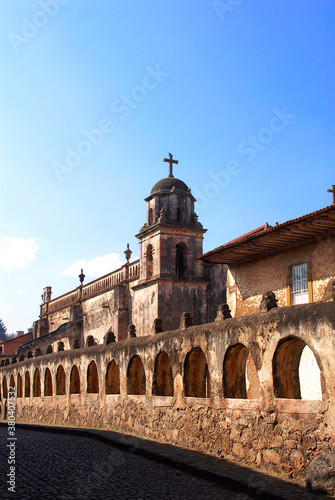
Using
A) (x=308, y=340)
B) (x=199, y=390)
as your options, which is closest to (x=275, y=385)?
(x=308, y=340)

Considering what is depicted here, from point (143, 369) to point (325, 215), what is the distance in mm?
5894

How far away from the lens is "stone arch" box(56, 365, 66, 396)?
798 inches

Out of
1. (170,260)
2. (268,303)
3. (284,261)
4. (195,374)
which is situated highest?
(170,260)

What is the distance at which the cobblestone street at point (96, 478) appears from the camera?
7.15m

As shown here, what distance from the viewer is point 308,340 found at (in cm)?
802

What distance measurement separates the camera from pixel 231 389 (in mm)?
10250

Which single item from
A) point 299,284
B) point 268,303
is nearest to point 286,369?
point 268,303

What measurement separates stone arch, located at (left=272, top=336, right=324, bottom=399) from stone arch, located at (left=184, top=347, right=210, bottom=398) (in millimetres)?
2817

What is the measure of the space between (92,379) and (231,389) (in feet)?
26.0

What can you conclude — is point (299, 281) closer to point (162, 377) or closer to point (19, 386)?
point (162, 377)

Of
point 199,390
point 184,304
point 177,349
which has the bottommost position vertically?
point 199,390

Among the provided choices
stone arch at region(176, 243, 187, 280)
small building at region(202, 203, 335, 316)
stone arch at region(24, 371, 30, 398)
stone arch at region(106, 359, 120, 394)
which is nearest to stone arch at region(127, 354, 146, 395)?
stone arch at region(106, 359, 120, 394)

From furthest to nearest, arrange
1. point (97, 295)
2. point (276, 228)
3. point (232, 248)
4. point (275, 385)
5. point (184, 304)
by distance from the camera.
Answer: point (97, 295)
point (184, 304)
point (232, 248)
point (276, 228)
point (275, 385)

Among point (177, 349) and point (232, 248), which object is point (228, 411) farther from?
point (232, 248)
